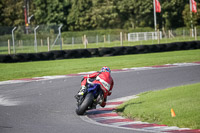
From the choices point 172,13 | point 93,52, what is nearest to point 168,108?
point 93,52

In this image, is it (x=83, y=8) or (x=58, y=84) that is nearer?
(x=58, y=84)

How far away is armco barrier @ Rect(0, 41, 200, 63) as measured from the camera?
2634 centimetres

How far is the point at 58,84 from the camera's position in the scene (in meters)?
15.8

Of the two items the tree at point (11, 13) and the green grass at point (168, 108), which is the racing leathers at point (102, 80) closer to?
the green grass at point (168, 108)

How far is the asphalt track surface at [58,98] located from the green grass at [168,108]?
1.23m

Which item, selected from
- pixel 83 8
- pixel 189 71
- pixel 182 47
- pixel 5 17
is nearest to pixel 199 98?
pixel 189 71

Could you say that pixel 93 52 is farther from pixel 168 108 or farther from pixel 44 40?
pixel 168 108

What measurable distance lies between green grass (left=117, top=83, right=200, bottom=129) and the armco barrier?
16323 millimetres

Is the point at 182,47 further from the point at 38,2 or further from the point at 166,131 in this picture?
the point at 38,2

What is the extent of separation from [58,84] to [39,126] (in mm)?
7726

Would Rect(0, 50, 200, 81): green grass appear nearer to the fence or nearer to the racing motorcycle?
the fence

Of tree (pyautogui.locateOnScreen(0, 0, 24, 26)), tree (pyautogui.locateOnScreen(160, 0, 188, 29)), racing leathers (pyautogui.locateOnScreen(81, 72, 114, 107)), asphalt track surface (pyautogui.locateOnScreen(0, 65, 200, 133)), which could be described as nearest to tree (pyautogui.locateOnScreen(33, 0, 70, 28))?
tree (pyautogui.locateOnScreen(0, 0, 24, 26))

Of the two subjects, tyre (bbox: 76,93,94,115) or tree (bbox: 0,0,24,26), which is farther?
tree (bbox: 0,0,24,26)

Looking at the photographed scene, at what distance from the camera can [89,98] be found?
30.0ft
